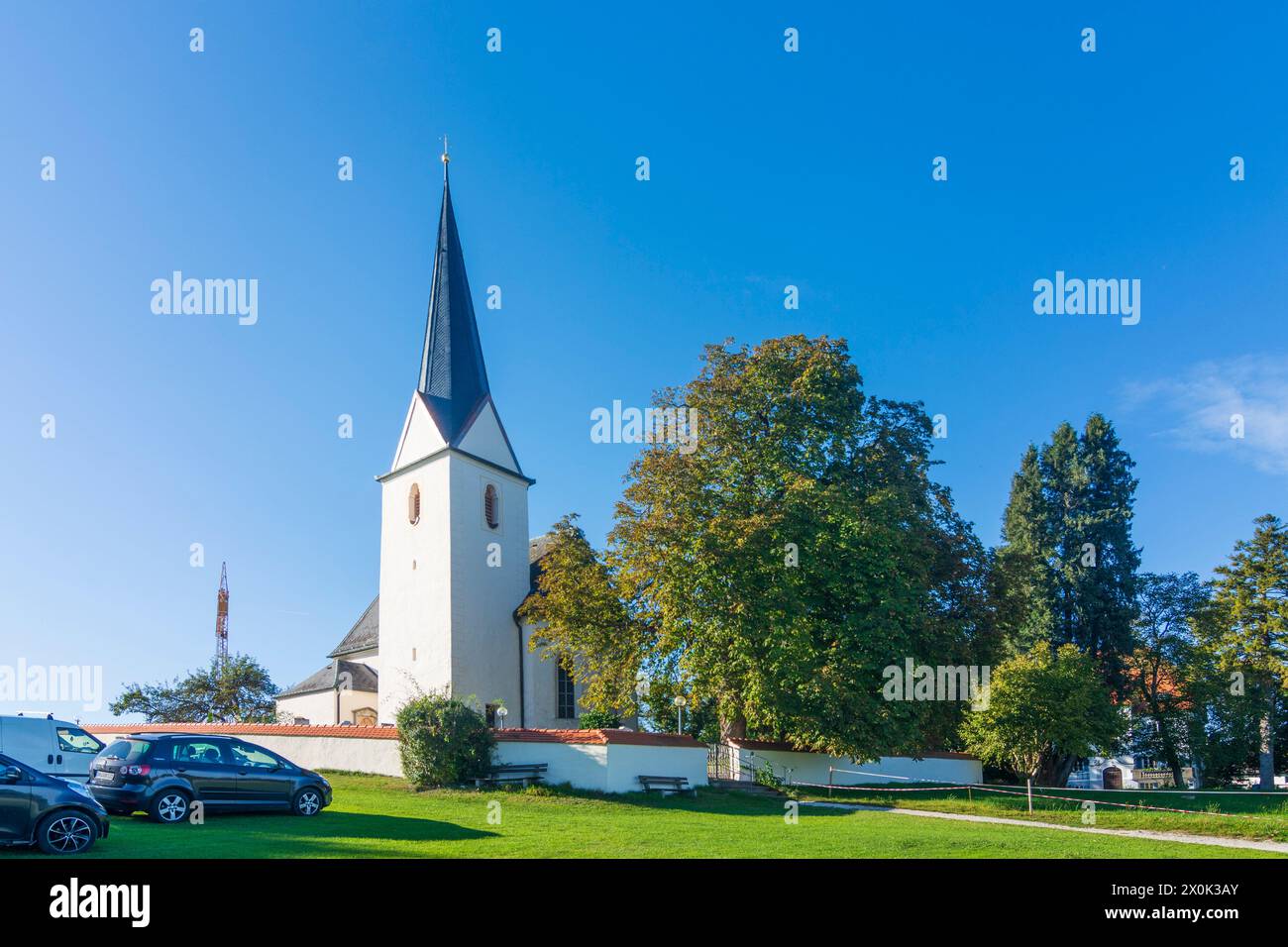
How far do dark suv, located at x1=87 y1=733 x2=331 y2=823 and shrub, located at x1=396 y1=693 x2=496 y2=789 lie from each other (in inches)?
199

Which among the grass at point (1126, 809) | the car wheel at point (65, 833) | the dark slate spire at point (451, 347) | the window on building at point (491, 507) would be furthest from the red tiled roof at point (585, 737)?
the dark slate spire at point (451, 347)

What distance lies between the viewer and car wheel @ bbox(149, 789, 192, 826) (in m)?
14.1

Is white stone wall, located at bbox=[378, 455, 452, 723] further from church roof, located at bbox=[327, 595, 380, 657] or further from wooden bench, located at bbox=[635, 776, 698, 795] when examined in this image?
wooden bench, located at bbox=[635, 776, 698, 795]

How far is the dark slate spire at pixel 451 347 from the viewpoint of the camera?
36.4 meters

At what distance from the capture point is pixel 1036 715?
3209 cm

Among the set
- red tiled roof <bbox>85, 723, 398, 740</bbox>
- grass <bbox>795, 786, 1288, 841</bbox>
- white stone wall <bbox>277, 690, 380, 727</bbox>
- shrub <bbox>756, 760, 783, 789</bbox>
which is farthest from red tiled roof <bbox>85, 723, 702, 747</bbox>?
white stone wall <bbox>277, 690, 380, 727</bbox>

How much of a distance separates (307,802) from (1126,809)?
16.8 m

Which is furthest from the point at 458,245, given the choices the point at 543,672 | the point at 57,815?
the point at 57,815

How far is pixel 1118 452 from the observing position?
45875 mm

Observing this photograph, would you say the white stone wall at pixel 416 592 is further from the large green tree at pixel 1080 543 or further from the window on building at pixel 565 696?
the large green tree at pixel 1080 543

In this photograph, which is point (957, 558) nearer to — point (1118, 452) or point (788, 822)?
point (788, 822)

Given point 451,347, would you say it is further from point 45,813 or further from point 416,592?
point 45,813

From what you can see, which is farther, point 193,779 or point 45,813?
point 193,779

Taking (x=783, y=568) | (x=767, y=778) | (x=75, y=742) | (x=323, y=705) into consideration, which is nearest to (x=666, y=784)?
(x=767, y=778)
